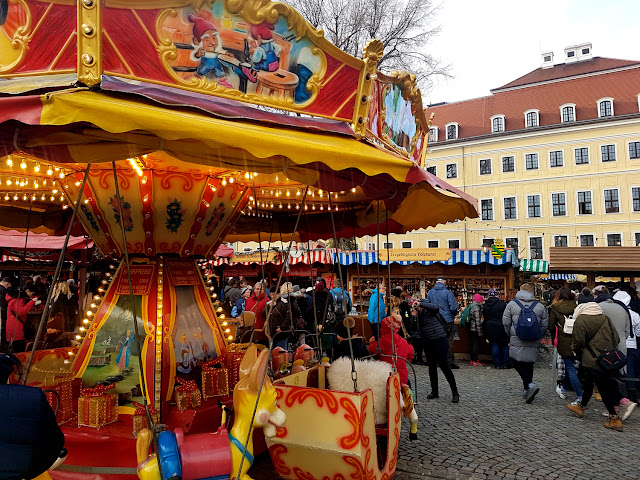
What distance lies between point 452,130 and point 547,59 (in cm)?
1078

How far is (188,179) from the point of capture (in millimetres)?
5047

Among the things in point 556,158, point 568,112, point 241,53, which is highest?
point 568,112

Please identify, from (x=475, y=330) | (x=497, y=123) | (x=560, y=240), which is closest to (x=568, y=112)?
(x=497, y=123)

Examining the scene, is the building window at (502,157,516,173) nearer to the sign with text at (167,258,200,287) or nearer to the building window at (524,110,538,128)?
the building window at (524,110,538,128)

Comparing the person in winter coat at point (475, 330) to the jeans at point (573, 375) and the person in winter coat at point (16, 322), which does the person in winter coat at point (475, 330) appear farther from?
the person in winter coat at point (16, 322)

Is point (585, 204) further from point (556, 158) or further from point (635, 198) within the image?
point (556, 158)

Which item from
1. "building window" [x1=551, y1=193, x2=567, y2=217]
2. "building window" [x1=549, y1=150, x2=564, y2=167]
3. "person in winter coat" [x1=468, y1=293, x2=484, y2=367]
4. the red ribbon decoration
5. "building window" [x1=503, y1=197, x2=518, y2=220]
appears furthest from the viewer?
"building window" [x1=503, y1=197, x2=518, y2=220]

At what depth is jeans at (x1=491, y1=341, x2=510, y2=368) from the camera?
10156 mm

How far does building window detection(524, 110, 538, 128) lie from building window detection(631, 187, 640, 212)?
8.91m

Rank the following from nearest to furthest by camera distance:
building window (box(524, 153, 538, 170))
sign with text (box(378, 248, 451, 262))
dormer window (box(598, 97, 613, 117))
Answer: sign with text (box(378, 248, 451, 262))
dormer window (box(598, 97, 613, 117))
building window (box(524, 153, 538, 170))

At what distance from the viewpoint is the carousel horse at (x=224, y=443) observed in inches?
117

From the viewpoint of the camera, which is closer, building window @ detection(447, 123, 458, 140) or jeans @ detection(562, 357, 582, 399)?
jeans @ detection(562, 357, 582, 399)

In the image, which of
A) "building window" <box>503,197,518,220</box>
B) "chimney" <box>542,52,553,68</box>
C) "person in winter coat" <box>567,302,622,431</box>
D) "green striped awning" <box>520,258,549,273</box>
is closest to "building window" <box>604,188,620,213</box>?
"building window" <box>503,197,518,220</box>

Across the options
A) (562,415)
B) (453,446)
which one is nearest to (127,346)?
(453,446)
